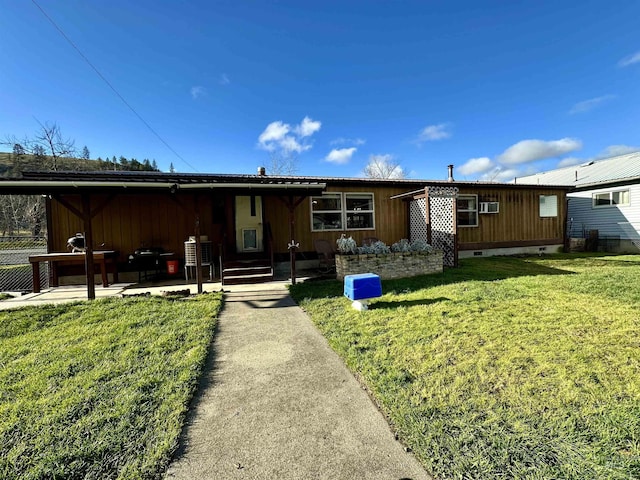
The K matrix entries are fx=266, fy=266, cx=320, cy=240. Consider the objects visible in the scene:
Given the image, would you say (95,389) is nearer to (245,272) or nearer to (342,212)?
(245,272)

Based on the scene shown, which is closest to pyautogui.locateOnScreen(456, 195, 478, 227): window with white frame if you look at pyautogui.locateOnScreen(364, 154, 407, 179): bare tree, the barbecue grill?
the barbecue grill

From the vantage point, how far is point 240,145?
1822 centimetres

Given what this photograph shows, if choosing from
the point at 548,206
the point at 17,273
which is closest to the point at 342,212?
the point at 548,206

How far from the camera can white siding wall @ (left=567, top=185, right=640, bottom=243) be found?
10830 millimetres

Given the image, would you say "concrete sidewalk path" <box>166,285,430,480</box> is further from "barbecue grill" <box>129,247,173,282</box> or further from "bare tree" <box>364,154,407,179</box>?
"bare tree" <box>364,154,407,179</box>

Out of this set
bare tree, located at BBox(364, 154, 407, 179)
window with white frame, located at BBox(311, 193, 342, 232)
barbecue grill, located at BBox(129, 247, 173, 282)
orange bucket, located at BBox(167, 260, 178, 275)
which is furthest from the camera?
bare tree, located at BBox(364, 154, 407, 179)

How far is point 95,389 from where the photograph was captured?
7.48 ft

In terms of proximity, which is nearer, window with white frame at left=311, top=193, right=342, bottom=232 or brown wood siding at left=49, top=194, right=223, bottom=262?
brown wood siding at left=49, top=194, right=223, bottom=262

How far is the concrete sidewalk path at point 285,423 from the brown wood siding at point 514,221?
9.33 meters

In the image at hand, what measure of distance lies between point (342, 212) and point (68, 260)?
7458mm

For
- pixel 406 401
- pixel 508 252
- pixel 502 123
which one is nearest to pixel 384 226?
pixel 508 252

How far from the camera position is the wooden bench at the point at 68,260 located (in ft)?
20.0

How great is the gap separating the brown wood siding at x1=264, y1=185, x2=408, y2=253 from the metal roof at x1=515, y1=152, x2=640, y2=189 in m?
9.45

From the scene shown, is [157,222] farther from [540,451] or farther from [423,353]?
[540,451]
